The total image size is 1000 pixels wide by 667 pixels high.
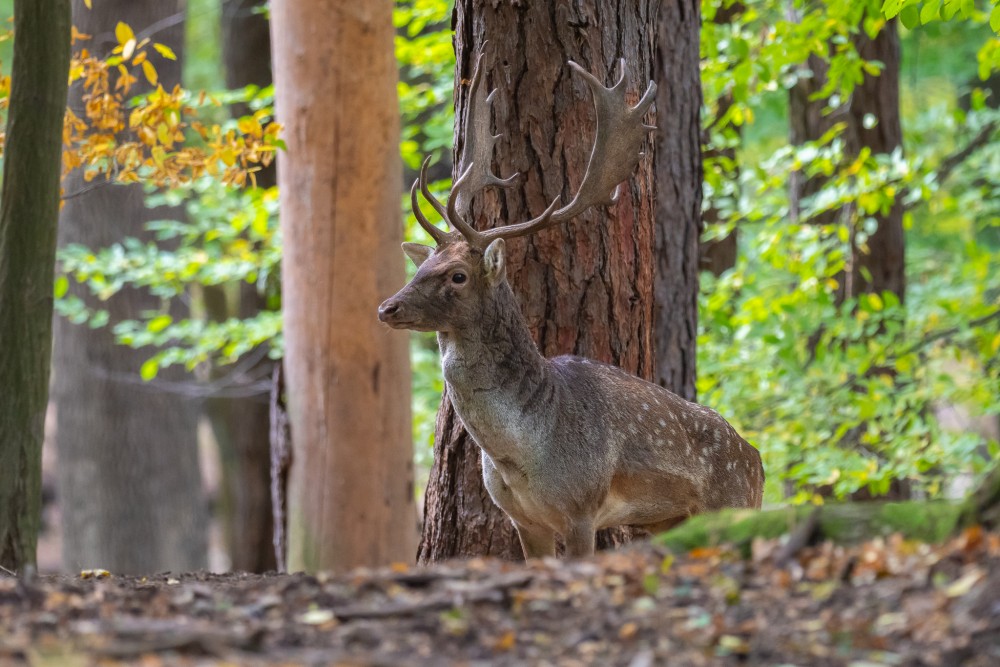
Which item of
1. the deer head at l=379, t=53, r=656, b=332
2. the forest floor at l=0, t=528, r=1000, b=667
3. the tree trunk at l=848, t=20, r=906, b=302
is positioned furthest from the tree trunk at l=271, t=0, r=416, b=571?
the tree trunk at l=848, t=20, r=906, b=302

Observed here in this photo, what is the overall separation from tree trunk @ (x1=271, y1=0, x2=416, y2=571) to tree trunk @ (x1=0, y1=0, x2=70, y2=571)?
7.88 feet

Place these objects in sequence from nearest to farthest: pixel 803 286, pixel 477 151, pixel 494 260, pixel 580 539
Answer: pixel 580 539
pixel 494 260
pixel 477 151
pixel 803 286

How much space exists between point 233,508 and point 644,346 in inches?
436

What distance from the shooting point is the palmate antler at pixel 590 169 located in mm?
5980

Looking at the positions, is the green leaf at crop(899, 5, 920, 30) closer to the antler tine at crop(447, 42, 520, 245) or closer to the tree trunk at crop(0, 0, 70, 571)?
the antler tine at crop(447, 42, 520, 245)

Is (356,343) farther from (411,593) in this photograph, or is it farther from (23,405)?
(411,593)

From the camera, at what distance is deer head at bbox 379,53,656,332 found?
5727 millimetres

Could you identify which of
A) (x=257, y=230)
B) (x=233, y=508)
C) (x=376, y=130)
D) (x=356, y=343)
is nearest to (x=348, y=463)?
(x=356, y=343)

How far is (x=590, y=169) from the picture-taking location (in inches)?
243

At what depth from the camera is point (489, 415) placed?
5746mm

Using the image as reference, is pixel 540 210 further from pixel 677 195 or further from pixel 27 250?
pixel 27 250

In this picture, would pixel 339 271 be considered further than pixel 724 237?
No

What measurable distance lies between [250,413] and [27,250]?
7.87m

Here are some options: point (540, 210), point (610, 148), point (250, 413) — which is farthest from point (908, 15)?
point (250, 413)
